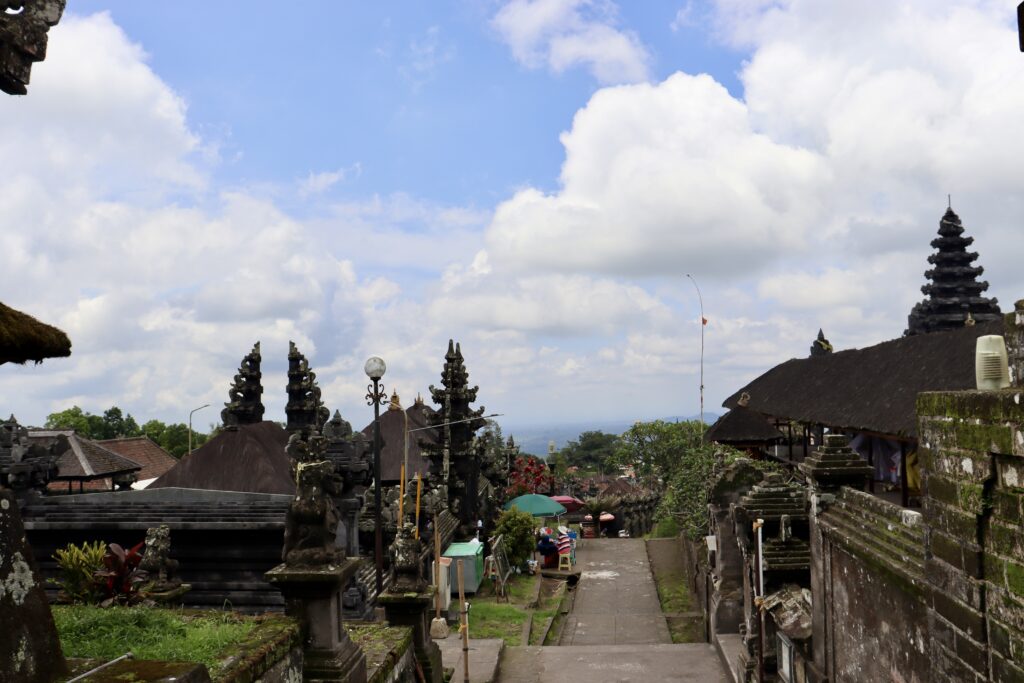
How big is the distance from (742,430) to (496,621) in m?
12.2

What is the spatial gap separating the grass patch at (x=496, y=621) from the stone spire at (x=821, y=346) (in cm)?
3024

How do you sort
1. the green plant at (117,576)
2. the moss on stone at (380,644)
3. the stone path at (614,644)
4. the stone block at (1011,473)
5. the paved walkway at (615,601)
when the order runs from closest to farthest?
1. the stone block at (1011,473)
2. the green plant at (117,576)
3. the moss on stone at (380,644)
4. the stone path at (614,644)
5. the paved walkway at (615,601)

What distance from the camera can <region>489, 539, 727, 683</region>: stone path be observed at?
50.0ft

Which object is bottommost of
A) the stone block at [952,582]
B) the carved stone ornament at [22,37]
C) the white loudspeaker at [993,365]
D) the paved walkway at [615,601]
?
the paved walkway at [615,601]

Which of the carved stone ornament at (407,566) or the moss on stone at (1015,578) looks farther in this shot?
the carved stone ornament at (407,566)

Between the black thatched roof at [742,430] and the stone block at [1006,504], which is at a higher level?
the stone block at [1006,504]

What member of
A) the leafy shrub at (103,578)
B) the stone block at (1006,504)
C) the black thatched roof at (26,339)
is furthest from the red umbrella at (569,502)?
the black thatched roof at (26,339)

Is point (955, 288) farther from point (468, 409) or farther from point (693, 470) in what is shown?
point (468, 409)

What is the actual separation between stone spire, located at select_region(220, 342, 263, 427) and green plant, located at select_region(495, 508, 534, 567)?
10358 millimetres

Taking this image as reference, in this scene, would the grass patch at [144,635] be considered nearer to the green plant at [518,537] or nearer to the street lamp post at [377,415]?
the street lamp post at [377,415]

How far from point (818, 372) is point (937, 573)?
26.8 meters

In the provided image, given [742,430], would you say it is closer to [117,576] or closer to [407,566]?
[407,566]

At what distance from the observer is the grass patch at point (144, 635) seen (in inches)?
233

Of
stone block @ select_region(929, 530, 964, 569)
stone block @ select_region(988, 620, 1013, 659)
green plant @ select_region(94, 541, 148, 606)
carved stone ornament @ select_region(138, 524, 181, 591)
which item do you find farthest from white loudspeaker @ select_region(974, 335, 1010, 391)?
carved stone ornament @ select_region(138, 524, 181, 591)
